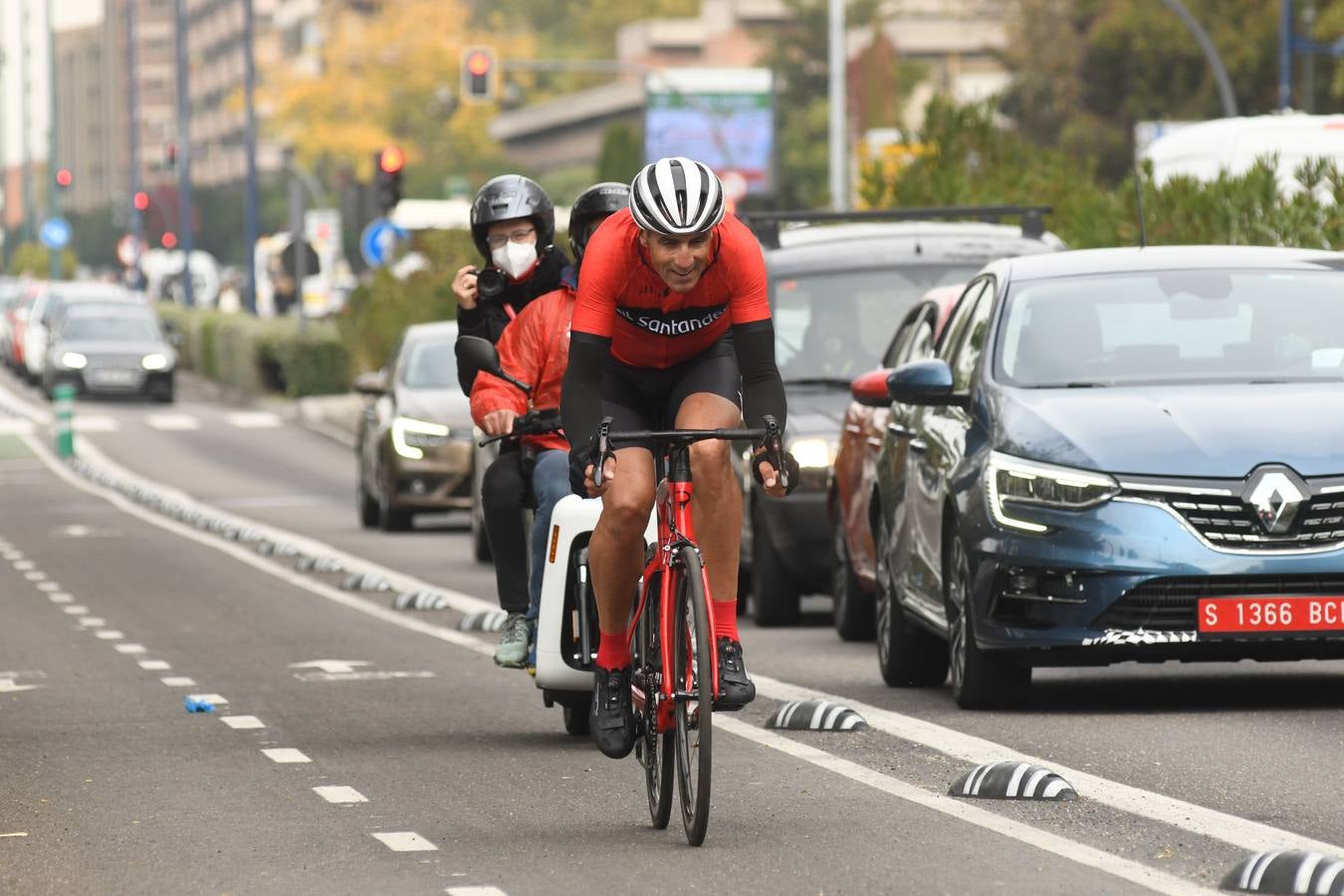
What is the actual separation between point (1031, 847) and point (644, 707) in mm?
1149

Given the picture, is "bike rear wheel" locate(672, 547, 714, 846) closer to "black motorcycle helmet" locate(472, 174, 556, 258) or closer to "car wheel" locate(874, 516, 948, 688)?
"black motorcycle helmet" locate(472, 174, 556, 258)

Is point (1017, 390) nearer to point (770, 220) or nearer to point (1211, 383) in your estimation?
point (1211, 383)

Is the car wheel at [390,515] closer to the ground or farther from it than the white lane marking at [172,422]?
farther from it

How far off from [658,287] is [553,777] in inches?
73.4

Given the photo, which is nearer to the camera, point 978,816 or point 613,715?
point 978,816

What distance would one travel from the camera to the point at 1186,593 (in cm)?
1077

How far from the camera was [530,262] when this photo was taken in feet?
36.1

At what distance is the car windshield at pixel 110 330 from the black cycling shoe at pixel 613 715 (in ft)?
158

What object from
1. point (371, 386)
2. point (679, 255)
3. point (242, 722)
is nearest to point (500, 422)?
point (242, 722)

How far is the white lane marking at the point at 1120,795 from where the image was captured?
8.01 meters

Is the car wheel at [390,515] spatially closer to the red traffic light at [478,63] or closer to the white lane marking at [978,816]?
the white lane marking at [978,816]

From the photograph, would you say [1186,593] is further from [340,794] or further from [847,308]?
[847,308]

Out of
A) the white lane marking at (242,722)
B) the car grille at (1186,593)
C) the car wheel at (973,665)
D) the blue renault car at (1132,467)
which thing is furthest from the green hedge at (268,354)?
the car grille at (1186,593)

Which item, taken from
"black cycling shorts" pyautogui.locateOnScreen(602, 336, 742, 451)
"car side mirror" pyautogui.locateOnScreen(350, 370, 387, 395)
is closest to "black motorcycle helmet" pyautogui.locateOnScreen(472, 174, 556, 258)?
"black cycling shorts" pyautogui.locateOnScreen(602, 336, 742, 451)
